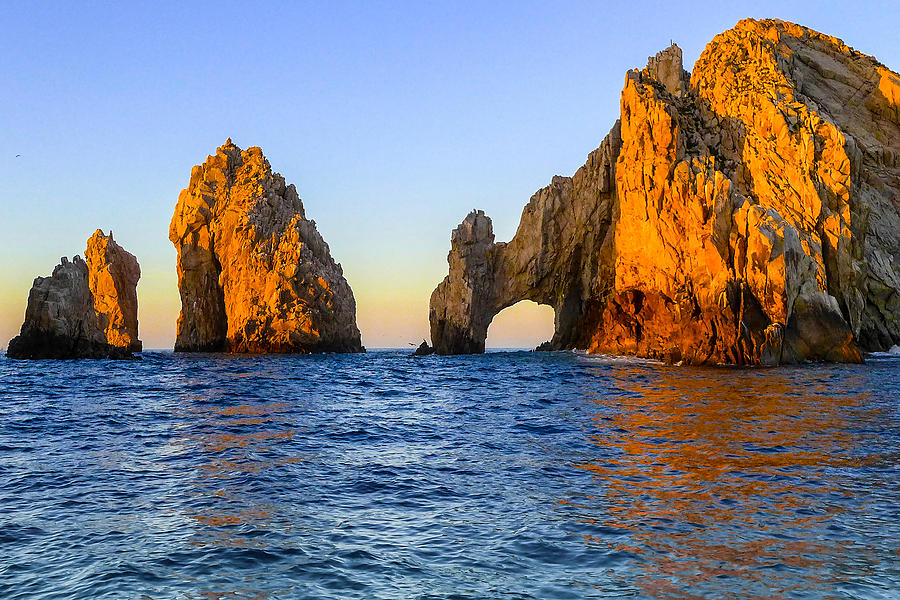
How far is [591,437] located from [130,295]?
115m

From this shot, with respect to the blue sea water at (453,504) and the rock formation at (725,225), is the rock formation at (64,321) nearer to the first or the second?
the rock formation at (725,225)

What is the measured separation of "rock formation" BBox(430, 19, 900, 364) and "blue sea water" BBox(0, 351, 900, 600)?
35.0 meters

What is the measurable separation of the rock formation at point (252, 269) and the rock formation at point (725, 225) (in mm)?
16570

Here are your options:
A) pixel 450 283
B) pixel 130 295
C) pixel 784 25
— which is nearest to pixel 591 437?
pixel 450 283

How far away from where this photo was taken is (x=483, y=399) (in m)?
27.7

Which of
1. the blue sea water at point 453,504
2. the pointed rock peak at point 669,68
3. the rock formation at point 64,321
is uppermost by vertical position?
the pointed rock peak at point 669,68

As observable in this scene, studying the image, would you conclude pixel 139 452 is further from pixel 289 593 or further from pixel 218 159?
pixel 218 159

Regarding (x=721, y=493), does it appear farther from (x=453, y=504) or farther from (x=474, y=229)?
(x=474, y=229)

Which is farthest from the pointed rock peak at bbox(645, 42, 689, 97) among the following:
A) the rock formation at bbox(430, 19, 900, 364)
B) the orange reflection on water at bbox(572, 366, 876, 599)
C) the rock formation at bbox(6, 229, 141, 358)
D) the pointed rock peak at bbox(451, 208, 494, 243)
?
the orange reflection on water at bbox(572, 366, 876, 599)

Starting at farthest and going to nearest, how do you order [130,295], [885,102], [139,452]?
[130,295] → [885,102] → [139,452]

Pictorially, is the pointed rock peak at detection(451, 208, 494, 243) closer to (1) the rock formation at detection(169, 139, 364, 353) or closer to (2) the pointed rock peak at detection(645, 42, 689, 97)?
(1) the rock formation at detection(169, 139, 364, 353)

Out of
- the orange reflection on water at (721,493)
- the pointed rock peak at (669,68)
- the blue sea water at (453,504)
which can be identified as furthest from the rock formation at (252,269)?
the orange reflection on water at (721,493)

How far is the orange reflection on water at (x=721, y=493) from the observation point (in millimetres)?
7430

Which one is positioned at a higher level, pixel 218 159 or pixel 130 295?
pixel 218 159
